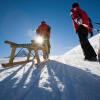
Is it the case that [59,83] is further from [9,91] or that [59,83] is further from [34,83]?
[9,91]

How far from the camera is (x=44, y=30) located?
12.3 metres

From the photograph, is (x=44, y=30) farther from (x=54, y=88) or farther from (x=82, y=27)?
(x=54, y=88)

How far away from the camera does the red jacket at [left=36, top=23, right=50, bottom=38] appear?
40.1 feet

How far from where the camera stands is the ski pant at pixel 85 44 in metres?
8.14

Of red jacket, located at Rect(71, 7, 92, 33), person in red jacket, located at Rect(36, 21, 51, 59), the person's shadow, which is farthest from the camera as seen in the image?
person in red jacket, located at Rect(36, 21, 51, 59)

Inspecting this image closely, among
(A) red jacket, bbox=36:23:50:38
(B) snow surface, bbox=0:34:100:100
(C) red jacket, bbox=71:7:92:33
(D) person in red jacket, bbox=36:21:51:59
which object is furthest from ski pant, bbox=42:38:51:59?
(B) snow surface, bbox=0:34:100:100

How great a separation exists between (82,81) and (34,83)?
1233 millimetres

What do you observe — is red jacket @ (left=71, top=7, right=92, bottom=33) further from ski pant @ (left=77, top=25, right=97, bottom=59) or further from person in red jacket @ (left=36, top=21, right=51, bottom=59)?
person in red jacket @ (left=36, top=21, right=51, bottom=59)

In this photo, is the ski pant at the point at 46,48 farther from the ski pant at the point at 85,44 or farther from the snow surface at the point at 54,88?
the snow surface at the point at 54,88

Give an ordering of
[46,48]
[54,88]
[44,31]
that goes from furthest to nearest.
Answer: [44,31], [46,48], [54,88]

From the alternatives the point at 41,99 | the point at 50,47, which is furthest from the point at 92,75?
the point at 50,47

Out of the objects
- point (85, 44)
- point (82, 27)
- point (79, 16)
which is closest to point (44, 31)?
point (82, 27)

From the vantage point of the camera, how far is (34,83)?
201 inches

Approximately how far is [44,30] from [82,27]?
13.7 ft
